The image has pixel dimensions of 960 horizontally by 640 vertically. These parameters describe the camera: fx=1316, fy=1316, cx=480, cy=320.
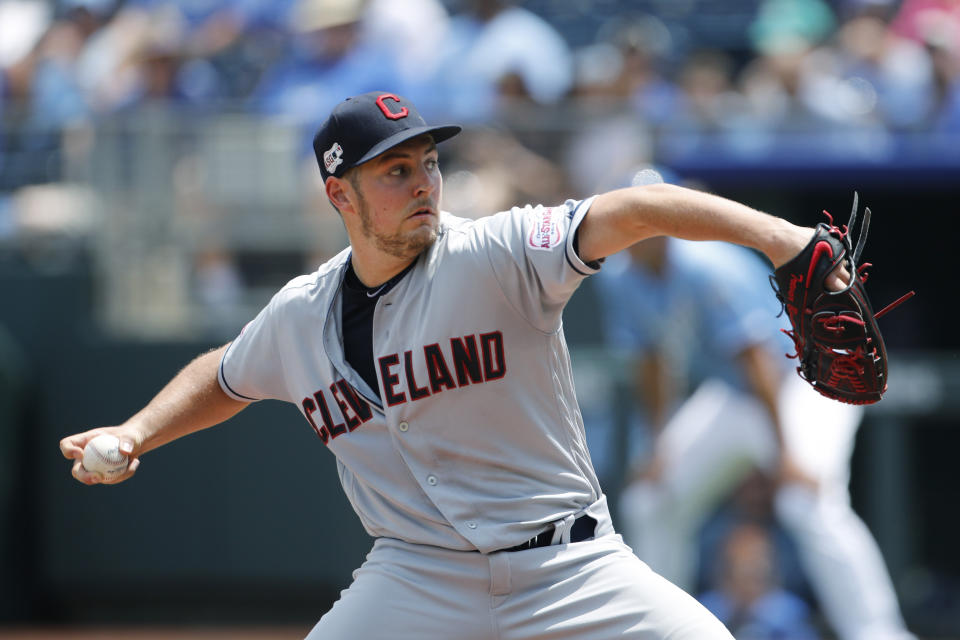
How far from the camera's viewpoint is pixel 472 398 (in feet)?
10.4

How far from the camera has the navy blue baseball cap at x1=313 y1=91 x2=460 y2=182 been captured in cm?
320

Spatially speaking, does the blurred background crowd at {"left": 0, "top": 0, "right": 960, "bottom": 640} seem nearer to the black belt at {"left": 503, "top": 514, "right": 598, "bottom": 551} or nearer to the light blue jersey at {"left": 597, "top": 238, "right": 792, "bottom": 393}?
the light blue jersey at {"left": 597, "top": 238, "right": 792, "bottom": 393}

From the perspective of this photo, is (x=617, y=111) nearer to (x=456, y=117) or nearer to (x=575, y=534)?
(x=456, y=117)

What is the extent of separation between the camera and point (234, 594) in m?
7.91

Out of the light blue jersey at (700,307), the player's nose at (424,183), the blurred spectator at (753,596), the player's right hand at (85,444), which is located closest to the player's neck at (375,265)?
the player's nose at (424,183)

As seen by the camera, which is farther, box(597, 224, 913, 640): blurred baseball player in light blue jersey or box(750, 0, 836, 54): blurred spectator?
box(750, 0, 836, 54): blurred spectator

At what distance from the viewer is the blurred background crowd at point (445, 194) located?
726 cm

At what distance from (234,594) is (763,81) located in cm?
451

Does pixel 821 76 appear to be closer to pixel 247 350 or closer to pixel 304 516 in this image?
pixel 304 516

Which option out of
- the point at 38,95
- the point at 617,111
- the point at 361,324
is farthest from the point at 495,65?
the point at 361,324

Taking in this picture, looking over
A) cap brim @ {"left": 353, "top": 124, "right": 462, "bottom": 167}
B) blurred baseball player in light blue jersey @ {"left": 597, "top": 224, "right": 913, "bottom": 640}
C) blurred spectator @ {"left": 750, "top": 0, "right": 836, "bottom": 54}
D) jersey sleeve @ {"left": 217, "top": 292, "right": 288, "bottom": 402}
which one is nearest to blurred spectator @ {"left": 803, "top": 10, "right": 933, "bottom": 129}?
blurred spectator @ {"left": 750, "top": 0, "right": 836, "bottom": 54}

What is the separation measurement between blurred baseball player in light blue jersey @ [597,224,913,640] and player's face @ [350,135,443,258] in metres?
2.96

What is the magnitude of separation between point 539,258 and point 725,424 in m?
3.68

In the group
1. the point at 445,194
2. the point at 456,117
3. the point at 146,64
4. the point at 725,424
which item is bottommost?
the point at 725,424
